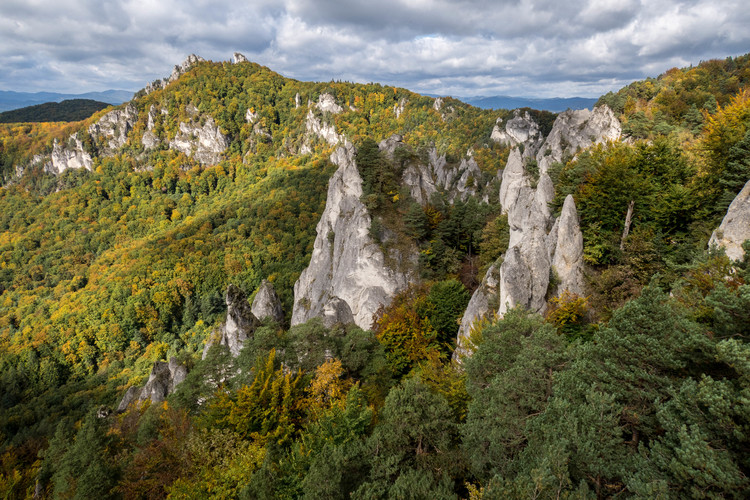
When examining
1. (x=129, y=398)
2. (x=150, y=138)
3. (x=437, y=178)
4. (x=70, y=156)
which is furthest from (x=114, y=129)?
(x=437, y=178)

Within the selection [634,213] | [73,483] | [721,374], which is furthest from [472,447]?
[73,483]

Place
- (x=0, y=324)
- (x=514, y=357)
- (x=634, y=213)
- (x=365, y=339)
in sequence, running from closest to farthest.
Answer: (x=514, y=357) → (x=634, y=213) → (x=365, y=339) → (x=0, y=324)

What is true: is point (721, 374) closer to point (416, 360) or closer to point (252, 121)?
point (416, 360)

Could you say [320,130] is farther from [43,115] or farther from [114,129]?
[43,115]

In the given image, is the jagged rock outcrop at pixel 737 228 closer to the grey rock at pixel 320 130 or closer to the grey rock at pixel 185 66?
the grey rock at pixel 320 130

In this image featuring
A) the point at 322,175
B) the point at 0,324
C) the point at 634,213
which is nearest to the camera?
the point at 634,213

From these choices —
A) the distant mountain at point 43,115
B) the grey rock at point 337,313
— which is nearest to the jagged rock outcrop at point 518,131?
the grey rock at point 337,313

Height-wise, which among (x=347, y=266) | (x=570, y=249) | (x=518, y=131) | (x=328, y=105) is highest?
(x=328, y=105)

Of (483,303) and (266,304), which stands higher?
(483,303)
